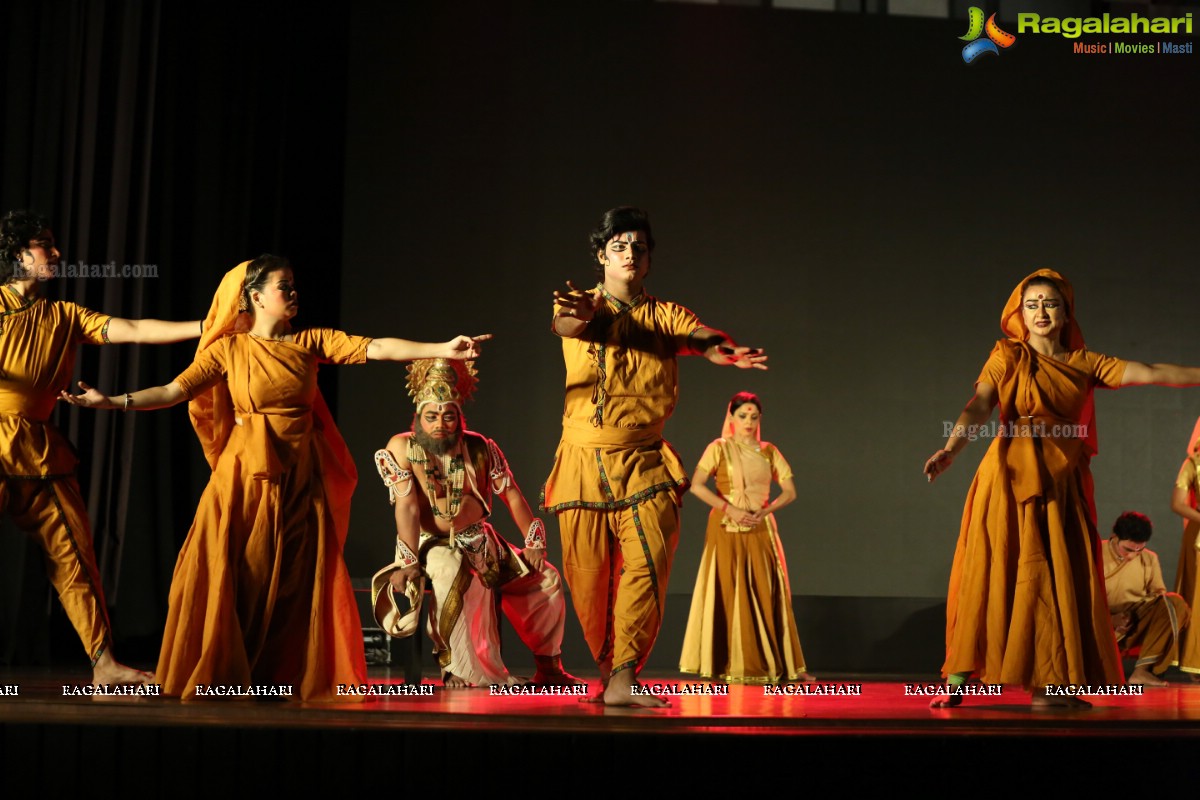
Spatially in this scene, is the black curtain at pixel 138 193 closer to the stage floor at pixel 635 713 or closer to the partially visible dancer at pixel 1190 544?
the stage floor at pixel 635 713

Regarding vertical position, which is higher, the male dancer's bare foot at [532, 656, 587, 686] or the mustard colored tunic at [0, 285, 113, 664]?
the mustard colored tunic at [0, 285, 113, 664]

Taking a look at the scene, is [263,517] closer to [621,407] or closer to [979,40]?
[621,407]

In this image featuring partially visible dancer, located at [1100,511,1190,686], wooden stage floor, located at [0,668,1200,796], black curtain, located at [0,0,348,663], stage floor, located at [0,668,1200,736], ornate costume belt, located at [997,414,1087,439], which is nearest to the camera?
wooden stage floor, located at [0,668,1200,796]

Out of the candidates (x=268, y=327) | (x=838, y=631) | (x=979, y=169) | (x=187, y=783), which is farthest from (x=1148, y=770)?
(x=979, y=169)

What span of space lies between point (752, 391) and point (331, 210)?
2.53 m

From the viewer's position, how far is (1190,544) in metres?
6.59

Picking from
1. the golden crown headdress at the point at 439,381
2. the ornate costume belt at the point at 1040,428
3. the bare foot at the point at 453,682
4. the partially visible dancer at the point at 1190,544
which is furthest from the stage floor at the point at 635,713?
the partially visible dancer at the point at 1190,544

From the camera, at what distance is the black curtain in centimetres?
662

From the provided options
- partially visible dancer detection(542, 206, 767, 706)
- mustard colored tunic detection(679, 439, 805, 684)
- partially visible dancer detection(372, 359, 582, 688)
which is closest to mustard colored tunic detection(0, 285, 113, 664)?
partially visible dancer detection(372, 359, 582, 688)

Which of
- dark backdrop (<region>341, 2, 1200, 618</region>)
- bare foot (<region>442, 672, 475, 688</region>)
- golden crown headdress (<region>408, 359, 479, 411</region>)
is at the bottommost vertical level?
bare foot (<region>442, 672, 475, 688</region>)

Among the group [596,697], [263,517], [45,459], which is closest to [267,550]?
[263,517]

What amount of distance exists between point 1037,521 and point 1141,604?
8.71 feet

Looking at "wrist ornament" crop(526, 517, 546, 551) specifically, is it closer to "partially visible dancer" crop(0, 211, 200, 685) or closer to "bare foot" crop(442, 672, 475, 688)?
"bare foot" crop(442, 672, 475, 688)

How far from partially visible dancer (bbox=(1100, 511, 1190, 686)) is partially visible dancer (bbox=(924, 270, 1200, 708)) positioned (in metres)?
2.31
